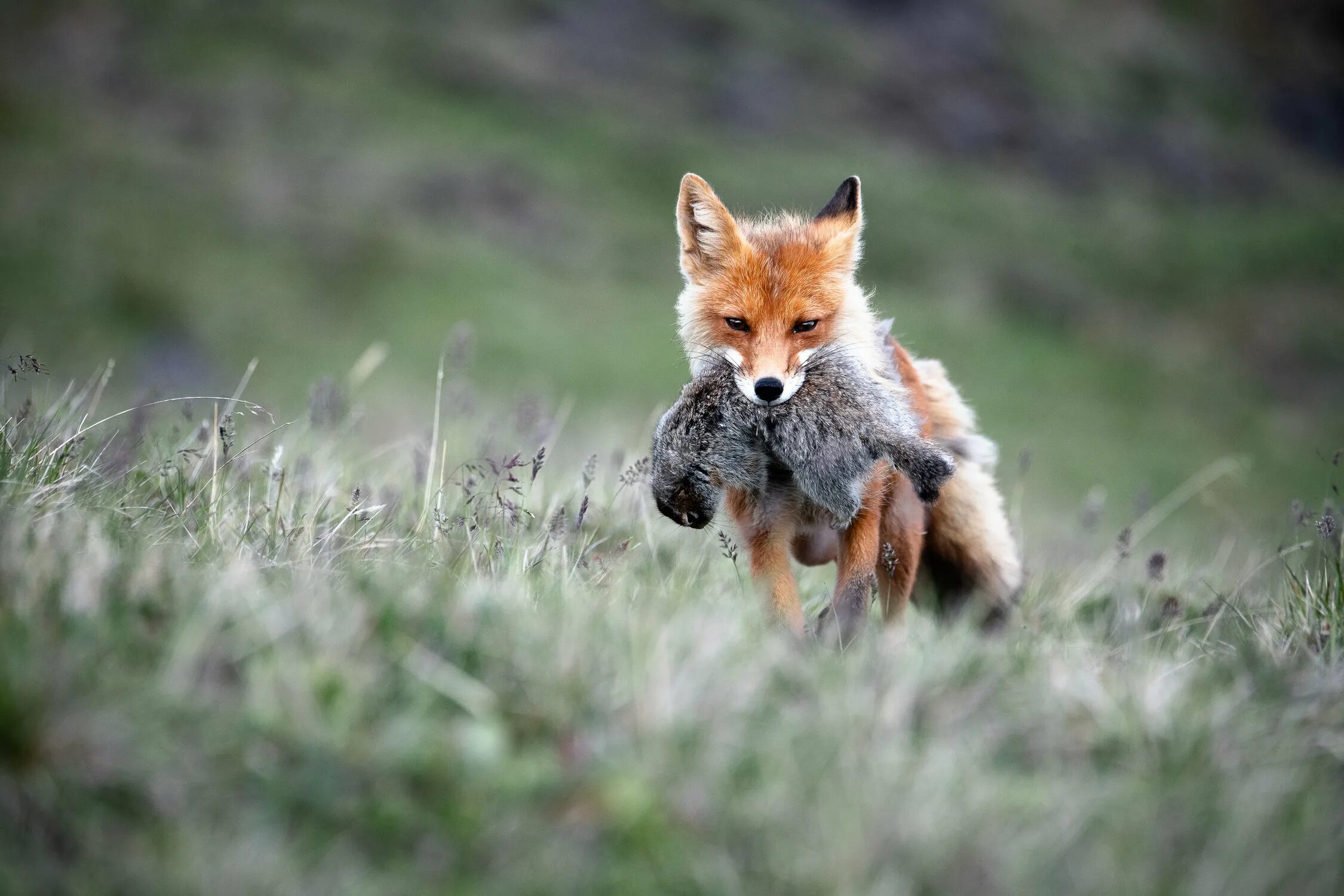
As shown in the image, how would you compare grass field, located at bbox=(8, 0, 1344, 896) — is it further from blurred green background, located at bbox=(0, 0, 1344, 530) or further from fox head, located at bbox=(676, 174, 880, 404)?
fox head, located at bbox=(676, 174, 880, 404)

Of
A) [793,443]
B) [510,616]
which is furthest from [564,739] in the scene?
[793,443]

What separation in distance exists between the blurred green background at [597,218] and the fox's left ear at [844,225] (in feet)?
20.3

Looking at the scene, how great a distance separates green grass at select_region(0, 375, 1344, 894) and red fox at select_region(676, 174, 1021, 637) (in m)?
0.69

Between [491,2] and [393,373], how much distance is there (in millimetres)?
22328

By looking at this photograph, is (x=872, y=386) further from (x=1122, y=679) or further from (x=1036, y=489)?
(x=1036, y=489)

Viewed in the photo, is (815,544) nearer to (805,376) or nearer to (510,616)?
(805,376)

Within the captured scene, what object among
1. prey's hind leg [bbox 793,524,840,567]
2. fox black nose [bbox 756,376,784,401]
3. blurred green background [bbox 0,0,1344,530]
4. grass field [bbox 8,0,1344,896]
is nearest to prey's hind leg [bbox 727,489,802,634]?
prey's hind leg [bbox 793,524,840,567]

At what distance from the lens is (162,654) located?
8.56ft

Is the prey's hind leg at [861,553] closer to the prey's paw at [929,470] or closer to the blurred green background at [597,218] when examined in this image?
the prey's paw at [929,470]

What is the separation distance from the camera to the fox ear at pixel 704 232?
4719mm

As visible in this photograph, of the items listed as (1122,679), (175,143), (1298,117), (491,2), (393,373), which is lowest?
(393,373)

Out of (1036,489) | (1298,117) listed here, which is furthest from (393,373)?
(1298,117)

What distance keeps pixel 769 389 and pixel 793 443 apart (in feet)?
0.91

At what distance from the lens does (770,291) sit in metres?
4.53
